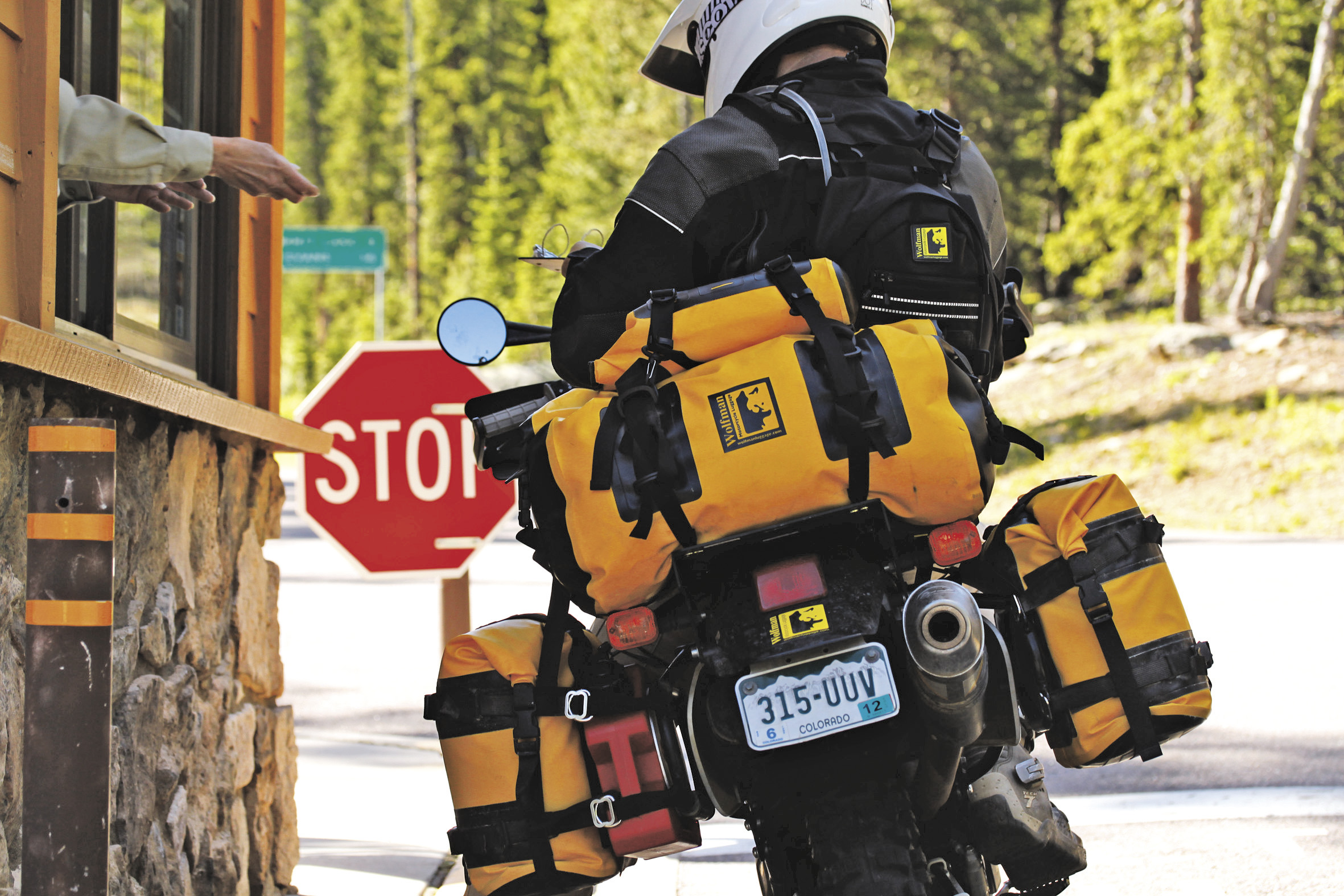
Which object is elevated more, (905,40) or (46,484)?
(905,40)

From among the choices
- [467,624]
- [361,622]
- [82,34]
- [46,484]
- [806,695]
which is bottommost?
[361,622]

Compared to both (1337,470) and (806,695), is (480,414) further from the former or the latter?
(1337,470)

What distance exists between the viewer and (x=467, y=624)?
5973mm

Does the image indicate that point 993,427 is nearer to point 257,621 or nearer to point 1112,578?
point 1112,578

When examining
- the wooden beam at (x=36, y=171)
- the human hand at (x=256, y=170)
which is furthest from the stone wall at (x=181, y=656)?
the human hand at (x=256, y=170)

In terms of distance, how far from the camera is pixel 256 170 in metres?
3.22

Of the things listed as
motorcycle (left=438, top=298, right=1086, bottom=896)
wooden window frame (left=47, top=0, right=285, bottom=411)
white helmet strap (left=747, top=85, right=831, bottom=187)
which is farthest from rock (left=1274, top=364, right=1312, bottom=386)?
motorcycle (left=438, top=298, right=1086, bottom=896)

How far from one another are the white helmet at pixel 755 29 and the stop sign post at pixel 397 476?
7.07ft


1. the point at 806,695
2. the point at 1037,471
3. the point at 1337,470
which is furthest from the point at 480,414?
the point at 1037,471

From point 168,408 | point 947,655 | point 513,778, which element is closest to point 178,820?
point 168,408

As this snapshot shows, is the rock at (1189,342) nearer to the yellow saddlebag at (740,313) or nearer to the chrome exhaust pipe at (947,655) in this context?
the yellow saddlebag at (740,313)

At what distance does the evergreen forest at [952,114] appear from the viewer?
24.8 meters

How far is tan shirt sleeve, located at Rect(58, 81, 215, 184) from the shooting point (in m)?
→ 2.87

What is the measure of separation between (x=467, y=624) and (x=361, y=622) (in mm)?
5195
